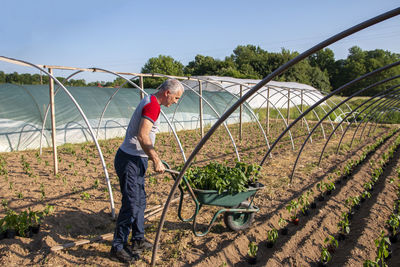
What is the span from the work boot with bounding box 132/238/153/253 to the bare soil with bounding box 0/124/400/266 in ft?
0.37

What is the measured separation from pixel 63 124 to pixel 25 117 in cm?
127

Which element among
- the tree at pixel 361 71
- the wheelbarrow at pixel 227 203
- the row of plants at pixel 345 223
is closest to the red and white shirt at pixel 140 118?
the wheelbarrow at pixel 227 203

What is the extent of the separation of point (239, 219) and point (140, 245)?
1488mm

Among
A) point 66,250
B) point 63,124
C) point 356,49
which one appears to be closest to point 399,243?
point 66,250

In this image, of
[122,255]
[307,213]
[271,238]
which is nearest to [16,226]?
[122,255]

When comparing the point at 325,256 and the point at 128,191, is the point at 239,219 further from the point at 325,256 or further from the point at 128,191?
the point at 128,191

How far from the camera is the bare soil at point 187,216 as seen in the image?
11.4 ft

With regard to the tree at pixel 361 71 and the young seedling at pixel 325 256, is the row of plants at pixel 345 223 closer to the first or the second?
the young seedling at pixel 325 256

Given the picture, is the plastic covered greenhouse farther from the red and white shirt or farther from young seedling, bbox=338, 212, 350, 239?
the red and white shirt

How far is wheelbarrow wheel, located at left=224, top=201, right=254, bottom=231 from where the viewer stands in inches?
159

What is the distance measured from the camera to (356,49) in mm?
71062

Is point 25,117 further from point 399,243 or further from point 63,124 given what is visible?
point 399,243

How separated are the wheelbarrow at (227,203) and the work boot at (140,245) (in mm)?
508

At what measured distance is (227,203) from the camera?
12.1 feet
